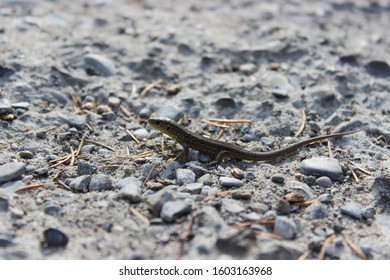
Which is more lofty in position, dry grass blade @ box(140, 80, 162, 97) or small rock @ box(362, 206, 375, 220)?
dry grass blade @ box(140, 80, 162, 97)

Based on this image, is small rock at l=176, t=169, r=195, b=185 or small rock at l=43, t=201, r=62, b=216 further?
small rock at l=176, t=169, r=195, b=185

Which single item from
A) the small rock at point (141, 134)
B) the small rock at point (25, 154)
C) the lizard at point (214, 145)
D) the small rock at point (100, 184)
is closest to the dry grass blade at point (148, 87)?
the small rock at point (141, 134)

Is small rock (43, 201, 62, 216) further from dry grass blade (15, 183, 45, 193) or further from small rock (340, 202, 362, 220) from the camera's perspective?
small rock (340, 202, 362, 220)

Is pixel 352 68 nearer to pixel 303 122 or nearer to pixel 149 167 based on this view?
pixel 303 122

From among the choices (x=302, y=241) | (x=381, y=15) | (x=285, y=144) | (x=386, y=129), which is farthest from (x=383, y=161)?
(x=381, y=15)

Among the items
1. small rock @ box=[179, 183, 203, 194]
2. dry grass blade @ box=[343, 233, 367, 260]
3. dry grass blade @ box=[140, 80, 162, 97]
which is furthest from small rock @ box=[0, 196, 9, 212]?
dry grass blade @ box=[343, 233, 367, 260]

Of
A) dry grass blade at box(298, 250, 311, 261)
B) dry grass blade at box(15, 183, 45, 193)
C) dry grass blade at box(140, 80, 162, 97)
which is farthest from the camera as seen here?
dry grass blade at box(140, 80, 162, 97)

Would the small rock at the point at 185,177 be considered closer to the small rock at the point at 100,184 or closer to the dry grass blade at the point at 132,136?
the small rock at the point at 100,184

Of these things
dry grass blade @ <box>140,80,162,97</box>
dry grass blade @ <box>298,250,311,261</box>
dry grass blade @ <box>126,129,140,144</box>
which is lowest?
dry grass blade @ <box>298,250,311,261</box>
